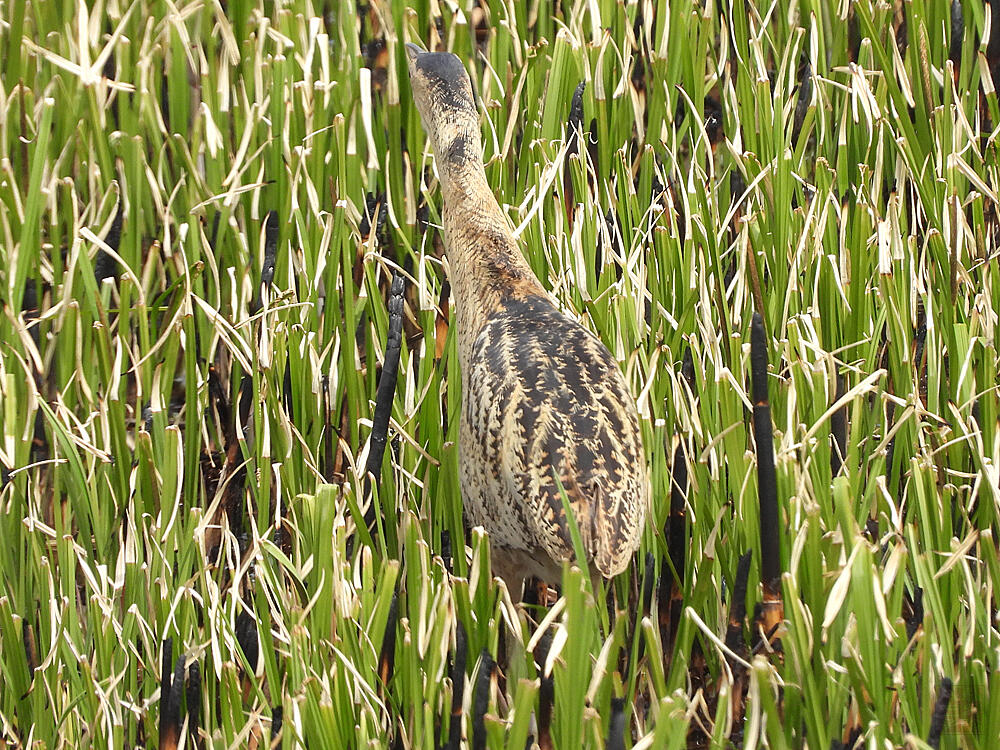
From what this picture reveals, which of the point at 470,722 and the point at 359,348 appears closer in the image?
the point at 470,722

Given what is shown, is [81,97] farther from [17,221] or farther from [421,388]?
[421,388]

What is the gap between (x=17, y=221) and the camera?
2.66 metres

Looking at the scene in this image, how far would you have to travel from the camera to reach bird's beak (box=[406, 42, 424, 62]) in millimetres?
2721

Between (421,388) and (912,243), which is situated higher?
(912,243)

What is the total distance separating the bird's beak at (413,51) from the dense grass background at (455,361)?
125mm

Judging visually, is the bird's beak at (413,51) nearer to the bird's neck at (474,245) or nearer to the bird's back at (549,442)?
the bird's neck at (474,245)

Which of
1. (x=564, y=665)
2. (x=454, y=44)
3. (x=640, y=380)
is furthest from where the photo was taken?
(x=454, y=44)

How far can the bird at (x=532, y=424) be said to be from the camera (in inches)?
72.9

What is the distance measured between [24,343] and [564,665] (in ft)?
4.30

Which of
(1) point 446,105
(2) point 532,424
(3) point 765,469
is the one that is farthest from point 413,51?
(3) point 765,469

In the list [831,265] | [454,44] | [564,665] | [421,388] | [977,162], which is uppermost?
[454,44]

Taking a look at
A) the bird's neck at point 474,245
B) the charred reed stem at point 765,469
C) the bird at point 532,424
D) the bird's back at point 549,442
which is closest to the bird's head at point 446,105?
the bird's neck at point 474,245

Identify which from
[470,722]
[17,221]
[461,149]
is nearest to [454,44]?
[461,149]

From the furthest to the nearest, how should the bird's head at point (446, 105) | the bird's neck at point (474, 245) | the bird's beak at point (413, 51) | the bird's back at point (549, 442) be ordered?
1. the bird's beak at point (413, 51)
2. the bird's head at point (446, 105)
3. the bird's neck at point (474, 245)
4. the bird's back at point (549, 442)
